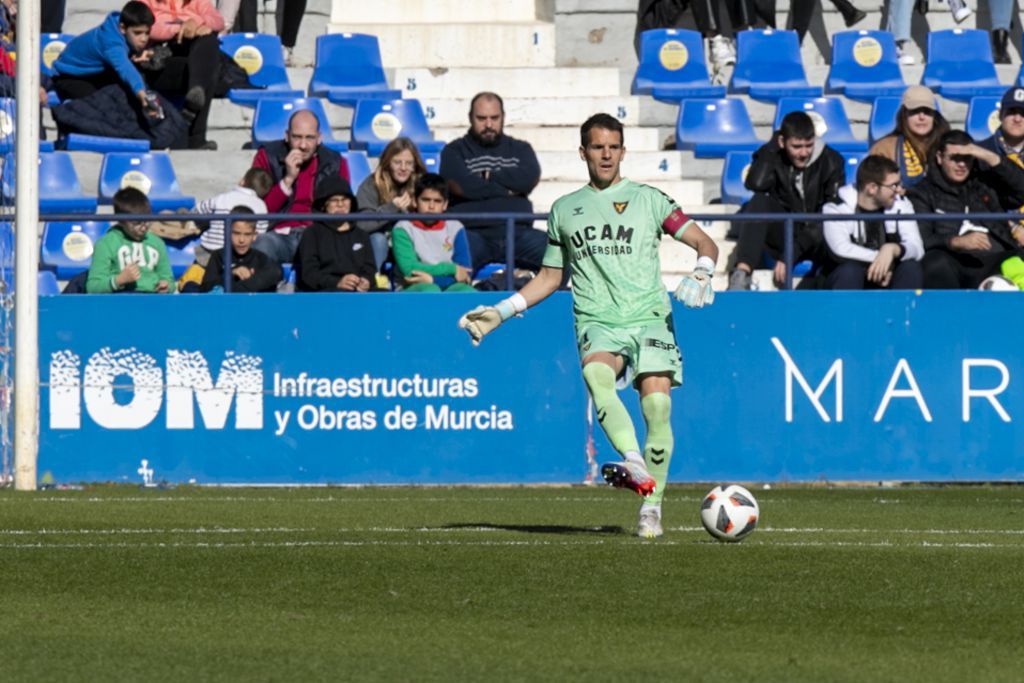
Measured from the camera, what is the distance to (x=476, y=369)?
1566 centimetres

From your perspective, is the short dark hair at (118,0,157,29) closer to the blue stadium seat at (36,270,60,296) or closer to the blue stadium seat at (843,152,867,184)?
the blue stadium seat at (36,270,60,296)

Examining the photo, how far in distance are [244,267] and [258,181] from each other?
6.19 ft

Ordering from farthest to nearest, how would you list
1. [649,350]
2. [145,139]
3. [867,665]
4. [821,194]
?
[145,139] → [821,194] → [649,350] → [867,665]

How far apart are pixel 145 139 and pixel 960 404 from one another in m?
7.99

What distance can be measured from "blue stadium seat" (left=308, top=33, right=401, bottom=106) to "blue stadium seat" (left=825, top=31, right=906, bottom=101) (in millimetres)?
4569

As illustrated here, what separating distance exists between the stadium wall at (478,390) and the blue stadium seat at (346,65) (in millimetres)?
6175

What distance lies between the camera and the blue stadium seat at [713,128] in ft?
66.7

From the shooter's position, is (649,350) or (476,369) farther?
(476,369)

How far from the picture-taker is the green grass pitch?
21.3ft

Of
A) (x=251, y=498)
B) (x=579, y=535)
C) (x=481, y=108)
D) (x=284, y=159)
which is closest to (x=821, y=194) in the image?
(x=481, y=108)

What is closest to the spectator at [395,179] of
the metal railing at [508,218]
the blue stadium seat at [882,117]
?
the metal railing at [508,218]

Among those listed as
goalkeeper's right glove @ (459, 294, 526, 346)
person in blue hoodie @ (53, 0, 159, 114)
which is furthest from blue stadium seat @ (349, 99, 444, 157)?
goalkeeper's right glove @ (459, 294, 526, 346)

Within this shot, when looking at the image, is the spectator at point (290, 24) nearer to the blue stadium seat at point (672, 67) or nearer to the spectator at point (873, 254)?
the blue stadium seat at point (672, 67)

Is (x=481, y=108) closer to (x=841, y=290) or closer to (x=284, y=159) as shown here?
(x=284, y=159)
